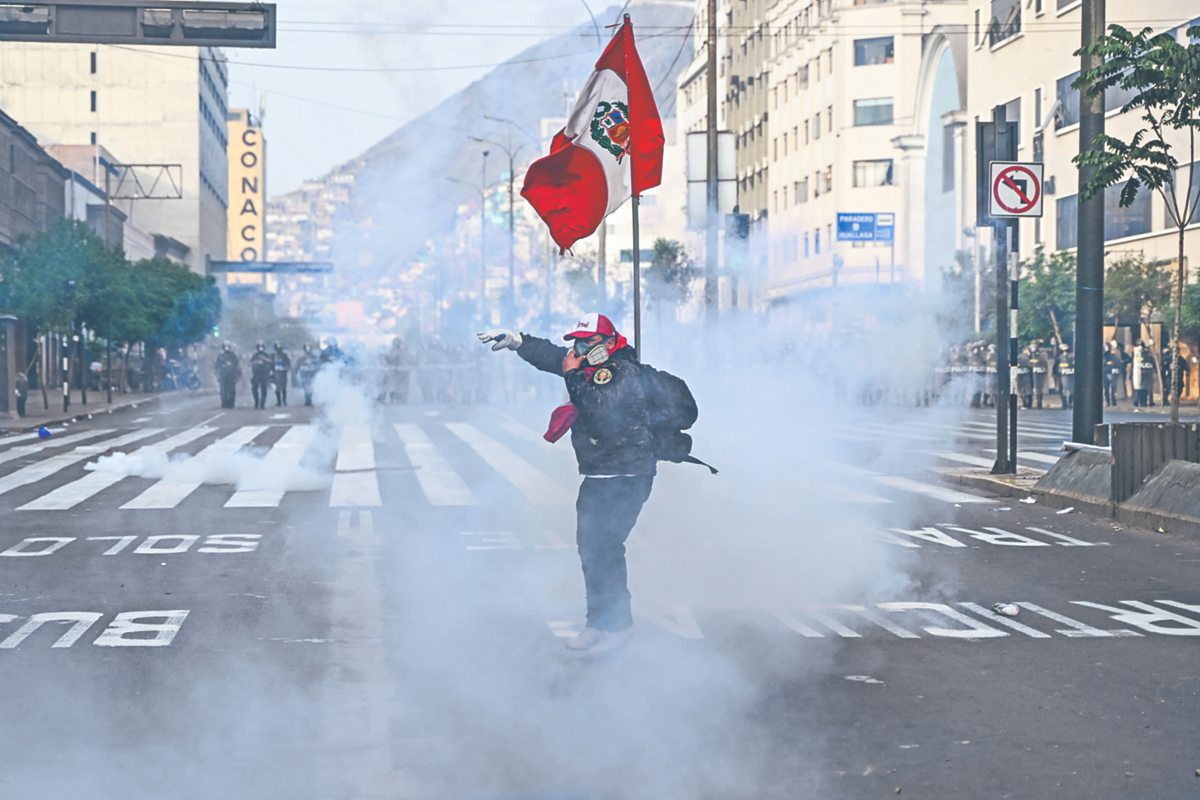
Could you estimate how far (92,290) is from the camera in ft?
180

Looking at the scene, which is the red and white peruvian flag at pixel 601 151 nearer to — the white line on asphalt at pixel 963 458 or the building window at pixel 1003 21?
the white line on asphalt at pixel 963 458

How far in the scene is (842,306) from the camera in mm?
31359

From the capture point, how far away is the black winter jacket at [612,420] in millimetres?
8883

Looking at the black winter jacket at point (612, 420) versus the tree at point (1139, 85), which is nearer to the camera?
the black winter jacket at point (612, 420)

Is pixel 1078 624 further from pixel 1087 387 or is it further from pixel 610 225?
pixel 610 225

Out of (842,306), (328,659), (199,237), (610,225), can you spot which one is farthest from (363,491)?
(610,225)

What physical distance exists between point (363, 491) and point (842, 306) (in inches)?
588

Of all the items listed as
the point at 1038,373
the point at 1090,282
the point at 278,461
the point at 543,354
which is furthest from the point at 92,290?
the point at 543,354

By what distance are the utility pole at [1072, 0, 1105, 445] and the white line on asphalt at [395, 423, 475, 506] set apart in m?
6.53

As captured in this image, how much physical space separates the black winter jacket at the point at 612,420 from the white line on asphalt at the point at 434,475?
8.23 m

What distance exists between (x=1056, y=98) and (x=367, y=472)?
1541 inches

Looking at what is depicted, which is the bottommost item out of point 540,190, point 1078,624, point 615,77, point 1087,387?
point 1078,624

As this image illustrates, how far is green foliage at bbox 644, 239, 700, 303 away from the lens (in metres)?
45.9

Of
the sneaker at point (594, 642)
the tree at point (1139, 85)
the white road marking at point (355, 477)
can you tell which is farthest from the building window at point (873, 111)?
the sneaker at point (594, 642)
